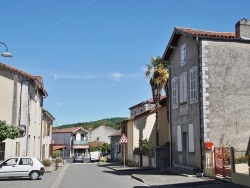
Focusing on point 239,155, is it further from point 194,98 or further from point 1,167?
point 1,167

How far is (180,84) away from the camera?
22.9 m

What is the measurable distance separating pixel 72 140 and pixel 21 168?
216 ft

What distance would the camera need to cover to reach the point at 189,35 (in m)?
20.7

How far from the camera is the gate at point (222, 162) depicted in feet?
A: 53.7

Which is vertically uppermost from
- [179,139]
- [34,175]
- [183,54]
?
[183,54]

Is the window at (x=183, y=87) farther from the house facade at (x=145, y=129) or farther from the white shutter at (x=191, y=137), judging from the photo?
the house facade at (x=145, y=129)

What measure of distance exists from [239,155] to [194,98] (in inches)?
164

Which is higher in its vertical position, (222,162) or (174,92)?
(174,92)

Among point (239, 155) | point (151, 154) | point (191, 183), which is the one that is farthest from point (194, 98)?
point (151, 154)

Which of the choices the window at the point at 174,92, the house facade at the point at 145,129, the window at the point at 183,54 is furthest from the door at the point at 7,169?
the house facade at the point at 145,129

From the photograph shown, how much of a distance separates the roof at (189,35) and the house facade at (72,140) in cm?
6154

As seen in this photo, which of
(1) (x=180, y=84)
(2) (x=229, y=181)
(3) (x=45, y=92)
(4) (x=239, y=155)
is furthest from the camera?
(3) (x=45, y=92)

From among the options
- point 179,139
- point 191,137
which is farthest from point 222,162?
point 179,139

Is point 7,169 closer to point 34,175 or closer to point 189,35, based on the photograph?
point 34,175
